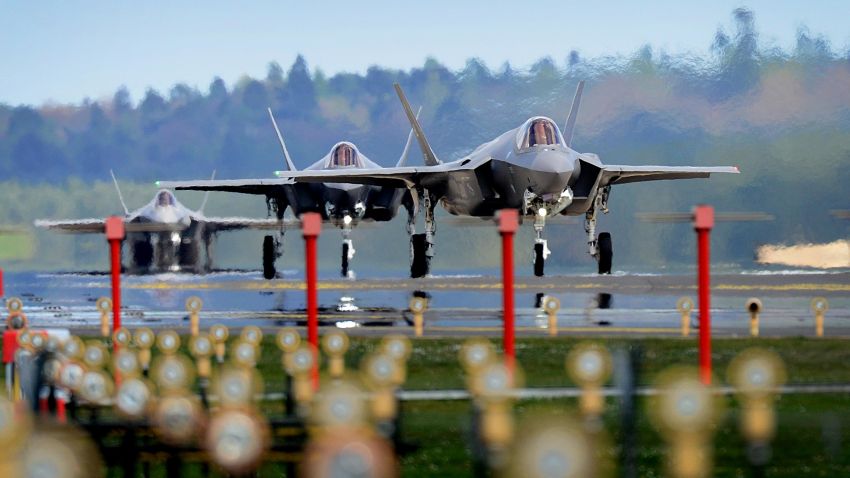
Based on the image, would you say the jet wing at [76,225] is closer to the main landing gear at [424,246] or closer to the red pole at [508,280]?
the main landing gear at [424,246]

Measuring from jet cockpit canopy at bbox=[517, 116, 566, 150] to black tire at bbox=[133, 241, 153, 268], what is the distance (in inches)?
795

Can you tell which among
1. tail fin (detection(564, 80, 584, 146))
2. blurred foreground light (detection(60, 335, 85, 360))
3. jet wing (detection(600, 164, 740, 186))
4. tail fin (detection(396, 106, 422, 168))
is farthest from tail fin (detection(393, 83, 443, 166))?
blurred foreground light (detection(60, 335, 85, 360))

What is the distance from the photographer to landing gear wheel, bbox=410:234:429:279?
38.1m

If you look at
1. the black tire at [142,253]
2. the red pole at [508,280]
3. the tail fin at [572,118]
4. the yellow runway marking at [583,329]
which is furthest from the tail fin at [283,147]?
the red pole at [508,280]

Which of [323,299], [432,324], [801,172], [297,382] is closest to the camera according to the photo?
[297,382]

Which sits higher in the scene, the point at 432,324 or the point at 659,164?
the point at 659,164

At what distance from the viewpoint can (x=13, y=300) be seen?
1994 cm

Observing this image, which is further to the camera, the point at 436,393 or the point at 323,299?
the point at 323,299

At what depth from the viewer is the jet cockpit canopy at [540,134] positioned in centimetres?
3459

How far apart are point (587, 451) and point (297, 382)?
5.98m

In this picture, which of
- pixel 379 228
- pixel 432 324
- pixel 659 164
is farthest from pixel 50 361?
pixel 379 228

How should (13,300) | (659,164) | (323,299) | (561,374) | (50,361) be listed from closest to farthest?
1. (50,361)
2. (561,374)
3. (13,300)
4. (323,299)
5. (659,164)

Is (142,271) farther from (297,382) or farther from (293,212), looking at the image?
(297,382)

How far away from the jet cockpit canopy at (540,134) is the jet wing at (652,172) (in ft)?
6.50
